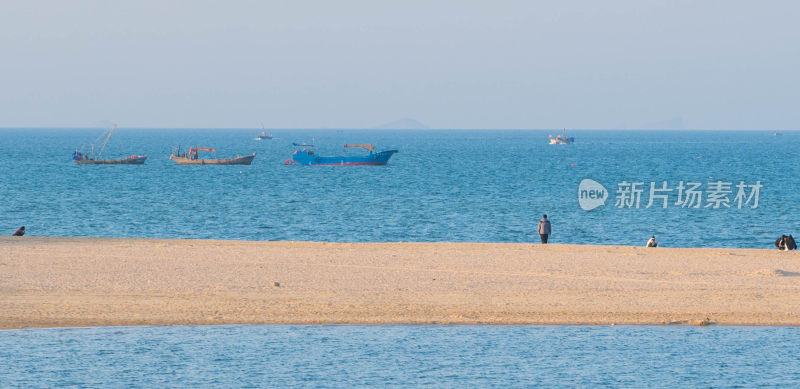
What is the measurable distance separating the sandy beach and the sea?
1037 mm

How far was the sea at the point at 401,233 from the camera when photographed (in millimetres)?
19953

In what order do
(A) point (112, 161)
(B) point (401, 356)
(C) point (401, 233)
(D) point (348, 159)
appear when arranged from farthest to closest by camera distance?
(D) point (348, 159) → (A) point (112, 161) → (C) point (401, 233) → (B) point (401, 356)

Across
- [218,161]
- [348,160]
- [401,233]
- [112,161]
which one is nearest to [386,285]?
[401,233]

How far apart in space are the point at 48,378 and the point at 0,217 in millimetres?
49216

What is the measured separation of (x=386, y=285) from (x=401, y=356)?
6.98 meters

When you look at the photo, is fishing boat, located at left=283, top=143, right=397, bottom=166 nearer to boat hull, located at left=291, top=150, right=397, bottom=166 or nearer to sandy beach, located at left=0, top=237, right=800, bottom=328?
boat hull, located at left=291, top=150, right=397, bottom=166

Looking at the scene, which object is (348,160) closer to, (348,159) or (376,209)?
(348,159)

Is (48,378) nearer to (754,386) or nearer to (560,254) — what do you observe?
(754,386)

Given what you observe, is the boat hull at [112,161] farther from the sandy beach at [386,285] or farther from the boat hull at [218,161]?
the sandy beach at [386,285]

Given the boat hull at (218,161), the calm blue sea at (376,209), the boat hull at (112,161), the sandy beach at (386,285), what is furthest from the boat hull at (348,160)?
the sandy beach at (386,285)

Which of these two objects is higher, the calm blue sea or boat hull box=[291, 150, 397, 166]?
the calm blue sea

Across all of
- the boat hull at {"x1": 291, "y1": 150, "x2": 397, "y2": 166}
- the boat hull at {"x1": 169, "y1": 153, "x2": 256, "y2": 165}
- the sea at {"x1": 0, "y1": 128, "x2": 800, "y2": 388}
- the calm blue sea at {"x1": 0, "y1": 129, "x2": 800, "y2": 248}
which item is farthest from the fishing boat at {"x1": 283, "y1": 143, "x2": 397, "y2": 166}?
the calm blue sea at {"x1": 0, "y1": 129, "x2": 800, "y2": 248}

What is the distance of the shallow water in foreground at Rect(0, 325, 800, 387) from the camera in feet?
64.0

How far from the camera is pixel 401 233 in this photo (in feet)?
186
